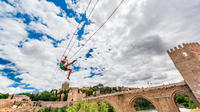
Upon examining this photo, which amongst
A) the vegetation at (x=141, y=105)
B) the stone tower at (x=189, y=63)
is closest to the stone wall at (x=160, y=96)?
the stone tower at (x=189, y=63)

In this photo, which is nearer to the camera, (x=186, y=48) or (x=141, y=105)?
(x=186, y=48)

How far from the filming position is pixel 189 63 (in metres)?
13.3

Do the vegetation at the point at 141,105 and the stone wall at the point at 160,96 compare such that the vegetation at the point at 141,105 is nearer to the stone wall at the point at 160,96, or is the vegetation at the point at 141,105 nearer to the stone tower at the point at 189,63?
the stone wall at the point at 160,96

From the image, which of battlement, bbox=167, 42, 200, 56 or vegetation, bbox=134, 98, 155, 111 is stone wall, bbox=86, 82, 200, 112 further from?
→ vegetation, bbox=134, 98, 155, 111

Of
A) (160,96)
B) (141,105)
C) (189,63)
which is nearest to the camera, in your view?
(189,63)

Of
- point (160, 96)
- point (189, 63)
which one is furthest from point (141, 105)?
point (189, 63)

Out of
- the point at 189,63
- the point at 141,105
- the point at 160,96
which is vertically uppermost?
the point at 189,63

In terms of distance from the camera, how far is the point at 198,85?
12.0 m

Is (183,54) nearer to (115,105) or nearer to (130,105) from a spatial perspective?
(130,105)

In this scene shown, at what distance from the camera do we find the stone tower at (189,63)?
12336mm

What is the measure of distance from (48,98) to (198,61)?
60326 mm

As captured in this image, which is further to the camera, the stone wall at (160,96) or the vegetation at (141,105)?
the vegetation at (141,105)

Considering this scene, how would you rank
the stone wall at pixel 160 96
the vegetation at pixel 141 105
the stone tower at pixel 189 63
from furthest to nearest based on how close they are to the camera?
→ the vegetation at pixel 141 105, the stone wall at pixel 160 96, the stone tower at pixel 189 63

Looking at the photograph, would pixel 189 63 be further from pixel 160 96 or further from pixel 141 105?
pixel 141 105
